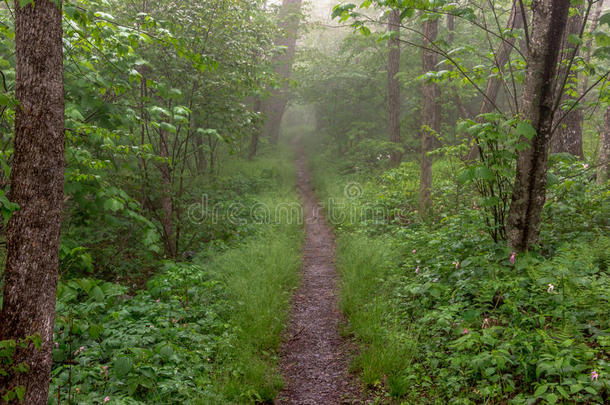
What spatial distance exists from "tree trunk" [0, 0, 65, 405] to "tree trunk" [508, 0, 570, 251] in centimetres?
454

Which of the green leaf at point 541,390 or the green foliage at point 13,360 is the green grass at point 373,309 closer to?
the green leaf at point 541,390

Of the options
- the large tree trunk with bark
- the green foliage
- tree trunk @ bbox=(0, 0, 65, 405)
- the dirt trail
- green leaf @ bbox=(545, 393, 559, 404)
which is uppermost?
the large tree trunk with bark

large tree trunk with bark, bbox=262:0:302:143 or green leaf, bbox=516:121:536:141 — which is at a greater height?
Result: large tree trunk with bark, bbox=262:0:302:143

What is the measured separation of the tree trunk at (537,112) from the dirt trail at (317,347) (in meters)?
2.60

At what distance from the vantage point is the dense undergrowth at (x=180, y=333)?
3.21 m

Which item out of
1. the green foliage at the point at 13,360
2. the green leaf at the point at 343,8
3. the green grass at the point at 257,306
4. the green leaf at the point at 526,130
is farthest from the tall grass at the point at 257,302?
the green leaf at the point at 343,8

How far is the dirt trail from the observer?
147 inches

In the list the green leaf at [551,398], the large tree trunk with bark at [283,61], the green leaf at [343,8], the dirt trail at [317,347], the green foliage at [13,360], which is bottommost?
the dirt trail at [317,347]

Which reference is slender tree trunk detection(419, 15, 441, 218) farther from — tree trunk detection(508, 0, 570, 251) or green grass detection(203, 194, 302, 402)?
tree trunk detection(508, 0, 570, 251)

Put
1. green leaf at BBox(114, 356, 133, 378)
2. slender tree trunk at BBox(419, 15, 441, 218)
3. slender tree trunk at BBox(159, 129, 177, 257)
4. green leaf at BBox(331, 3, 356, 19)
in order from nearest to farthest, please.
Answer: green leaf at BBox(114, 356, 133, 378) → green leaf at BBox(331, 3, 356, 19) → slender tree trunk at BBox(159, 129, 177, 257) → slender tree trunk at BBox(419, 15, 441, 218)

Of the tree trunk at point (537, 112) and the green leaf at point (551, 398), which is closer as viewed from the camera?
the green leaf at point (551, 398)

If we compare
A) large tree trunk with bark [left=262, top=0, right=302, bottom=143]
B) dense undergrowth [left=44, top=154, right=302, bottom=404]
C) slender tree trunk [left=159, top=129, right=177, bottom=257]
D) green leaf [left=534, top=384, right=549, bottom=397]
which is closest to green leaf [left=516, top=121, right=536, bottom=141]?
green leaf [left=534, top=384, right=549, bottom=397]

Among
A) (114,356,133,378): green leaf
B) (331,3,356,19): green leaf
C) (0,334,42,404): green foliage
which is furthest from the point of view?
(331,3,356,19): green leaf

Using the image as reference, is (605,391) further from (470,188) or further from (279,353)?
(470,188)
